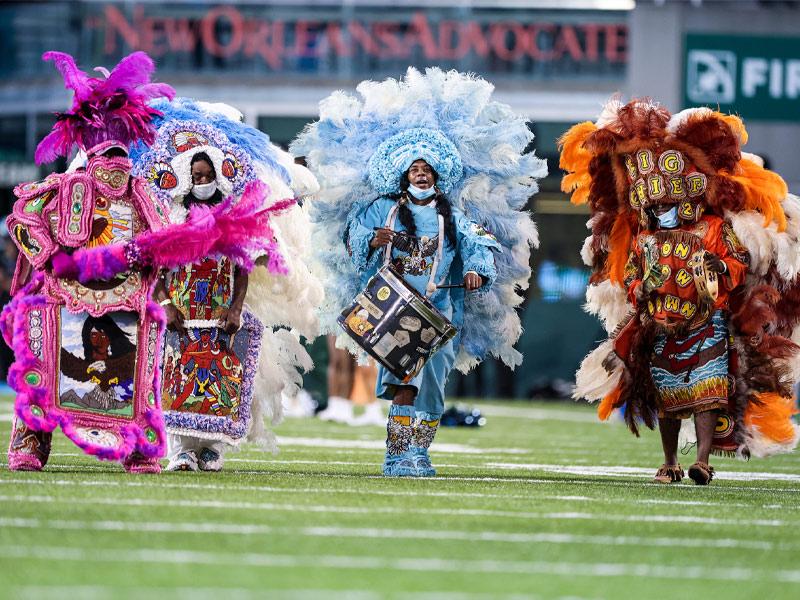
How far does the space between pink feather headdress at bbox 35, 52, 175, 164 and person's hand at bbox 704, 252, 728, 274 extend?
312cm

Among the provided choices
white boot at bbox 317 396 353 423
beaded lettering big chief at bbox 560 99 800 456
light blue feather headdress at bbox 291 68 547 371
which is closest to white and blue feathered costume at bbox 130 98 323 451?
light blue feather headdress at bbox 291 68 547 371

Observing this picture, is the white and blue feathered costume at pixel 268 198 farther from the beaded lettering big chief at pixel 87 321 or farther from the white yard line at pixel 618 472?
the white yard line at pixel 618 472

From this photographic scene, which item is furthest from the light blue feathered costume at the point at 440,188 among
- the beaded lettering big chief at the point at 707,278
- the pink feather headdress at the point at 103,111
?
the pink feather headdress at the point at 103,111

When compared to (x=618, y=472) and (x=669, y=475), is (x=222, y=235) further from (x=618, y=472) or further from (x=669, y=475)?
(x=618, y=472)

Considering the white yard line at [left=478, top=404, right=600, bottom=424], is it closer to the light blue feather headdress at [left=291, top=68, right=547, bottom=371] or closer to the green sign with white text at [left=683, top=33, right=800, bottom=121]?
the green sign with white text at [left=683, top=33, right=800, bottom=121]

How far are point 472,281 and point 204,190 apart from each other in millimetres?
1551

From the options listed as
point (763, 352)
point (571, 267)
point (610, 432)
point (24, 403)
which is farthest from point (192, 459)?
point (571, 267)

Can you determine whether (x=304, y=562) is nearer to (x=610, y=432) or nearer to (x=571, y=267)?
(x=610, y=432)

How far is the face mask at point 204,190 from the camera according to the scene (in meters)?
9.06

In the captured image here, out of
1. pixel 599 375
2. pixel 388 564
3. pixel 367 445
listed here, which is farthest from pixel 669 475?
pixel 388 564

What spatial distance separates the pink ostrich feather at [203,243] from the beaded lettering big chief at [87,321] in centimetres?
7

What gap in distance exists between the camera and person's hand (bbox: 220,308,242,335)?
353 inches

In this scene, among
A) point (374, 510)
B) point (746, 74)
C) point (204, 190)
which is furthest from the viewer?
point (746, 74)

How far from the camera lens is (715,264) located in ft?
30.3
